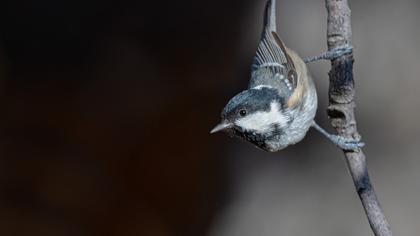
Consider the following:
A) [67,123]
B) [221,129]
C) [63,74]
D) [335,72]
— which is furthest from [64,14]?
[335,72]

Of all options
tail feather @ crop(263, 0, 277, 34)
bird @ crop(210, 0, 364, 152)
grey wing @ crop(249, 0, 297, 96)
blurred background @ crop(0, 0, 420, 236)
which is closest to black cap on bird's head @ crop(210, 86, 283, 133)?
bird @ crop(210, 0, 364, 152)

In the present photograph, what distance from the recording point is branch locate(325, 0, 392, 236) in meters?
2.08

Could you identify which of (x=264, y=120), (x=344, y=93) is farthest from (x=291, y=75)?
(x=344, y=93)

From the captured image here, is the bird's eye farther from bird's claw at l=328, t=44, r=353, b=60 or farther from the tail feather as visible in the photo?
bird's claw at l=328, t=44, r=353, b=60

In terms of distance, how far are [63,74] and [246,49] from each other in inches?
51.1

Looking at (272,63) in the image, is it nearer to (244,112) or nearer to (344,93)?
(244,112)

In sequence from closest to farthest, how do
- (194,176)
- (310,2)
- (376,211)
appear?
(376,211) → (310,2) → (194,176)

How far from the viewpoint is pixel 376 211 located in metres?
2.00

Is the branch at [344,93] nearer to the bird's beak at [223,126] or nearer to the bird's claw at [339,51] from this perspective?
the bird's claw at [339,51]

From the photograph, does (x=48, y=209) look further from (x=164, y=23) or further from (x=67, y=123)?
(x=164, y=23)

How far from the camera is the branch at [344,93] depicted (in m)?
2.08

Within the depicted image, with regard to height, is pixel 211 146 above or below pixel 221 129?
below

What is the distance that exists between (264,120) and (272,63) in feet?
1.69

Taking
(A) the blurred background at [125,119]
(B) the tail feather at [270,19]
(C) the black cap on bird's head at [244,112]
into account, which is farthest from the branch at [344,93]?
(A) the blurred background at [125,119]
